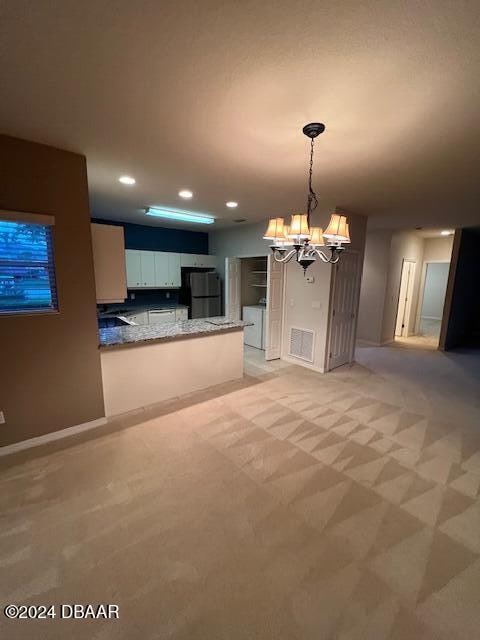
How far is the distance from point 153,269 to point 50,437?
3.80 m

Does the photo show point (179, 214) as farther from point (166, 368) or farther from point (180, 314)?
point (166, 368)

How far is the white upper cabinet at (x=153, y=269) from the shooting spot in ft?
17.8

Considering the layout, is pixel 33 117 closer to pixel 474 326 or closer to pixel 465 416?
pixel 465 416

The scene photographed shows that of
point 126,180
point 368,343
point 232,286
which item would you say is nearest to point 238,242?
point 232,286

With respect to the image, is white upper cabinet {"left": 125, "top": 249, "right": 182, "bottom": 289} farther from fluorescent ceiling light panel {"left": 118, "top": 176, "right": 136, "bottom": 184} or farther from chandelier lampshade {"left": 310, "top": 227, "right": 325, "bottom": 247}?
chandelier lampshade {"left": 310, "top": 227, "right": 325, "bottom": 247}

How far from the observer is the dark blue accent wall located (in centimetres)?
580

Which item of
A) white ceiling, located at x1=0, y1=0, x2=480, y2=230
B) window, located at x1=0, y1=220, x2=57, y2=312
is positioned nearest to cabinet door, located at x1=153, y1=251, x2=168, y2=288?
white ceiling, located at x1=0, y1=0, x2=480, y2=230

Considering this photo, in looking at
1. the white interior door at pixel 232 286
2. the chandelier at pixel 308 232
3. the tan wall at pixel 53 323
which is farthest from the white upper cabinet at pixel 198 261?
the chandelier at pixel 308 232

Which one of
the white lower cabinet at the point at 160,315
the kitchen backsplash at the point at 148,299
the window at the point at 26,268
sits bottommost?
the white lower cabinet at the point at 160,315

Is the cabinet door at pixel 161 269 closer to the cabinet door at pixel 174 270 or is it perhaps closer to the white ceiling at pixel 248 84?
the cabinet door at pixel 174 270

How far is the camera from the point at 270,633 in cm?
123

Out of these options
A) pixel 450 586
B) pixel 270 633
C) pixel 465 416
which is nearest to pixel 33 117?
Answer: pixel 270 633

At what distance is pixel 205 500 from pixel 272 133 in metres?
2.76

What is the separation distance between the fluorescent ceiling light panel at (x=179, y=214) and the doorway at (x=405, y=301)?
16.7 ft
